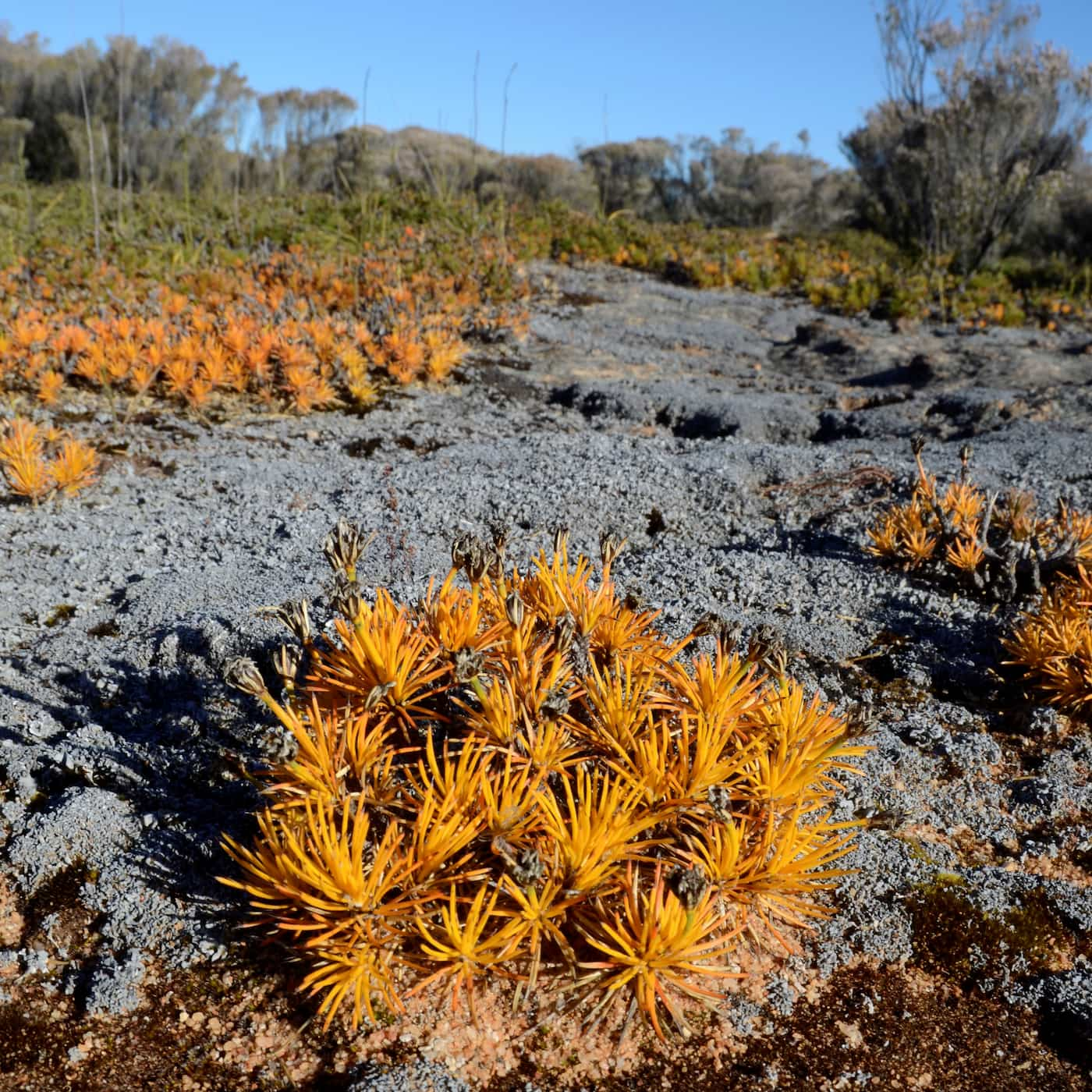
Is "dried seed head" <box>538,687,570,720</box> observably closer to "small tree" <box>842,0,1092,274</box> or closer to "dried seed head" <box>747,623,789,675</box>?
"dried seed head" <box>747,623,789,675</box>

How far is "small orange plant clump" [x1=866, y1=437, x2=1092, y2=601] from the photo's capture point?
11.0ft

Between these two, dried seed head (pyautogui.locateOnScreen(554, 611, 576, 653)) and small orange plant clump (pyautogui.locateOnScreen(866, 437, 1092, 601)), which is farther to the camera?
small orange plant clump (pyautogui.locateOnScreen(866, 437, 1092, 601))

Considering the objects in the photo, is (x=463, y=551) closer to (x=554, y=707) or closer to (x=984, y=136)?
(x=554, y=707)

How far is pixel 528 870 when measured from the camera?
153 cm

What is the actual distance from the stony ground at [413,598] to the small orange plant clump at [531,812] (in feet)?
0.41

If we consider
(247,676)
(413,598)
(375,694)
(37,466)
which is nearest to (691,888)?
(375,694)

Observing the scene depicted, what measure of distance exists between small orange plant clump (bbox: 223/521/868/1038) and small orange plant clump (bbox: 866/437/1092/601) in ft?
5.99

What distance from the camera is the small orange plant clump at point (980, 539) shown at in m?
3.35

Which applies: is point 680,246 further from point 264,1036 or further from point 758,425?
point 264,1036

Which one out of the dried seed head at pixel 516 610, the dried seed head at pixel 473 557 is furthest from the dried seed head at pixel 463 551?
the dried seed head at pixel 516 610

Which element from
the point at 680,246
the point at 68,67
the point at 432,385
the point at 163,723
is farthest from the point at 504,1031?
the point at 68,67

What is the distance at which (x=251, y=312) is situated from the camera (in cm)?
753

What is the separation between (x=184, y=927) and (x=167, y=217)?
12266mm

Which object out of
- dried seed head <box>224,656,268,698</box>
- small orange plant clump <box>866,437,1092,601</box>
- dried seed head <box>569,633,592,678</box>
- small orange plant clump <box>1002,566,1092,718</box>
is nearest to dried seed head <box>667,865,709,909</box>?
dried seed head <box>569,633,592,678</box>
